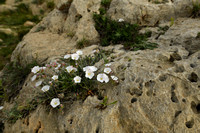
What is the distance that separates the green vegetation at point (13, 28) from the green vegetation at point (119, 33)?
498 cm

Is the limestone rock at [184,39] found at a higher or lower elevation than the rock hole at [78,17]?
lower

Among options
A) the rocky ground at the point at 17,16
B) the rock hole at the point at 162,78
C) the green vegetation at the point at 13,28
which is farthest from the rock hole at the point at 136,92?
the rocky ground at the point at 17,16

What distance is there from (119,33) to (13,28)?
Result: 10.9 meters

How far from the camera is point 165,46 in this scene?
10.2 feet

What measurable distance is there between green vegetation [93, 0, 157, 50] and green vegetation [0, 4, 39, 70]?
16.3 feet

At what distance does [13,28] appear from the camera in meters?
11.1

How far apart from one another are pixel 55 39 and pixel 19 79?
6.69ft

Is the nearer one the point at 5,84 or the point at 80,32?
the point at 5,84

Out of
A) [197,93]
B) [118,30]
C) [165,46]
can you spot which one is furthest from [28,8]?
[197,93]

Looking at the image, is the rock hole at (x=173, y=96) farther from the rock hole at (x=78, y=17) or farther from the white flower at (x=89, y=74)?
the rock hole at (x=78, y=17)

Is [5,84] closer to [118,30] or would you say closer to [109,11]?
[118,30]

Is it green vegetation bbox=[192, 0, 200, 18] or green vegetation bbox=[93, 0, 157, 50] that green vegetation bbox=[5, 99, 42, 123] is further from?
green vegetation bbox=[192, 0, 200, 18]

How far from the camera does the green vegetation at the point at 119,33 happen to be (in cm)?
347

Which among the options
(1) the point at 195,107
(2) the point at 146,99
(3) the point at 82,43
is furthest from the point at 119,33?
(1) the point at 195,107
